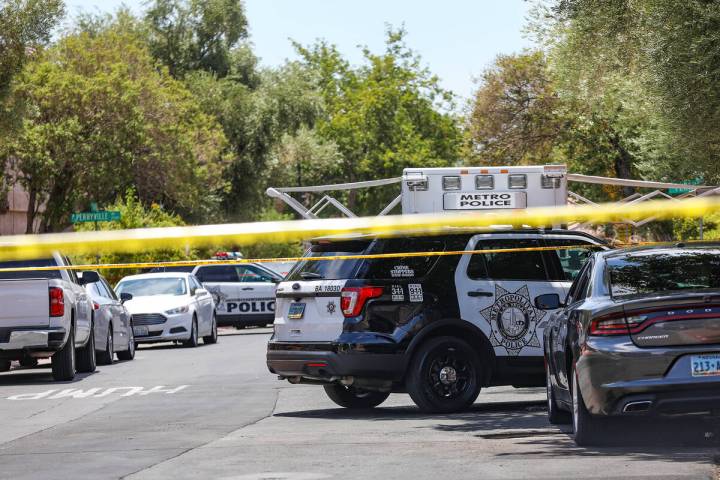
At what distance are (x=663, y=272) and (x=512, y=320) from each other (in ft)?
11.5

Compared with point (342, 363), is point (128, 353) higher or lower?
lower

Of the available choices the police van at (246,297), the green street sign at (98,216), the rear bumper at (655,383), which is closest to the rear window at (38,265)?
the rear bumper at (655,383)

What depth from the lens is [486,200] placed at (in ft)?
60.5

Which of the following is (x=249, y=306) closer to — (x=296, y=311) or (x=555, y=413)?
(x=296, y=311)

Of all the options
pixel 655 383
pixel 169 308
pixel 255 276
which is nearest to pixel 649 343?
pixel 655 383

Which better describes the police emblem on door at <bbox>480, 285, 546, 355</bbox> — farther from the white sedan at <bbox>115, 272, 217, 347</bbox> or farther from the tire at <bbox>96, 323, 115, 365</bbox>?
the white sedan at <bbox>115, 272, 217, 347</bbox>

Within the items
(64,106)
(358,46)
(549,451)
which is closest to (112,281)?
(64,106)

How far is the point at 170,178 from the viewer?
165ft

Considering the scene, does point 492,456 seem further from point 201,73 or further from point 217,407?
point 201,73

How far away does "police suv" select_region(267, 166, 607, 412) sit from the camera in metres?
13.4

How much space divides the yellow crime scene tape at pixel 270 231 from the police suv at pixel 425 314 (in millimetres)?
172

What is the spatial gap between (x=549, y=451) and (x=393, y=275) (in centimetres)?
361

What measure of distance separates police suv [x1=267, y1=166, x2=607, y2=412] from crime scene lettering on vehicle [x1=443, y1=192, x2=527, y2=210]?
4291 mm

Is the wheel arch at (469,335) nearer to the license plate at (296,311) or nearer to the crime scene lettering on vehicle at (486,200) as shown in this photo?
the license plate at (296,311)
